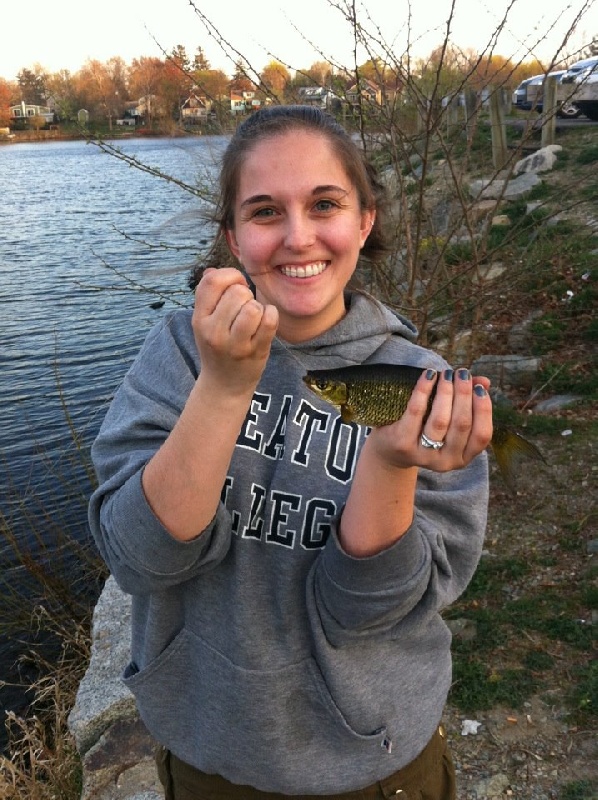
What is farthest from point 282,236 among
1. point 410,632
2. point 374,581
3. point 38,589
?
point 38,589

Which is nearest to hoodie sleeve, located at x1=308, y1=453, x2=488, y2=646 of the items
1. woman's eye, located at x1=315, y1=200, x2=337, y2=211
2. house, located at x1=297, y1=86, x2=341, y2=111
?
woman's eye, located at x1=315, y1=200, x2=337, y2=211

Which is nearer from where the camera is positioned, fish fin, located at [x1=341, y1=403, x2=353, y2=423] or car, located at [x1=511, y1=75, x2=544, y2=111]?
fish fin, located at [x1=341, y1=403, x2=353, y2=423]

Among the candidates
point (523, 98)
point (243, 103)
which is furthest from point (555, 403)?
point (523, 98)

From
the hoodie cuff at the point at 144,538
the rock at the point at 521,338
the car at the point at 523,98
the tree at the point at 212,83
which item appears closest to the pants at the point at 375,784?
the hoodie cuff at the point at 144,538

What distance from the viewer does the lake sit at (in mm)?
7498

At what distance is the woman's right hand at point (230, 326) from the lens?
1480 mm

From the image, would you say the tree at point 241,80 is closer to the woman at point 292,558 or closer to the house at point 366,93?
the house at point 366,93

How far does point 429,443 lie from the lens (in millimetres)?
1596

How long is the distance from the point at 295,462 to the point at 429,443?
571mm

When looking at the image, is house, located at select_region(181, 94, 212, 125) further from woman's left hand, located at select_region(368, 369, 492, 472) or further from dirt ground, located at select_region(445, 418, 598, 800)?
woman's left hand, located at select_region(368, 369, 492, 472)

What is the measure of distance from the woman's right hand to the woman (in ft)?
0.89

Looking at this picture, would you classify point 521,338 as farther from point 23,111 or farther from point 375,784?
point 23,111

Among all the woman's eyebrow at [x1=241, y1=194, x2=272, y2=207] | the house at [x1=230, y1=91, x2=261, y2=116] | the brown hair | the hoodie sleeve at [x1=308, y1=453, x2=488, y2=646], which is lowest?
the hoodie sleeve at [x1=308, y1=453, x2=488, y2=646]

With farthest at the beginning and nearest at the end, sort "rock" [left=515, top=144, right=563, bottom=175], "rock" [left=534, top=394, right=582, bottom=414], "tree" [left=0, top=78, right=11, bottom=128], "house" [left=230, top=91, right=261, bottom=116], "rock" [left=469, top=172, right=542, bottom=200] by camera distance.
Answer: "tree" [left=0, top=78, right=11, bottom=128]
"rock" [left=515, top=144, right=563, bottom=175]
"rock" [left=469, top=172, right=542, bottom=200]
"rock" [left=534, top=394, right=582, bottom=414]
"house" [left=230, top=91, right=261, bottom=116]
